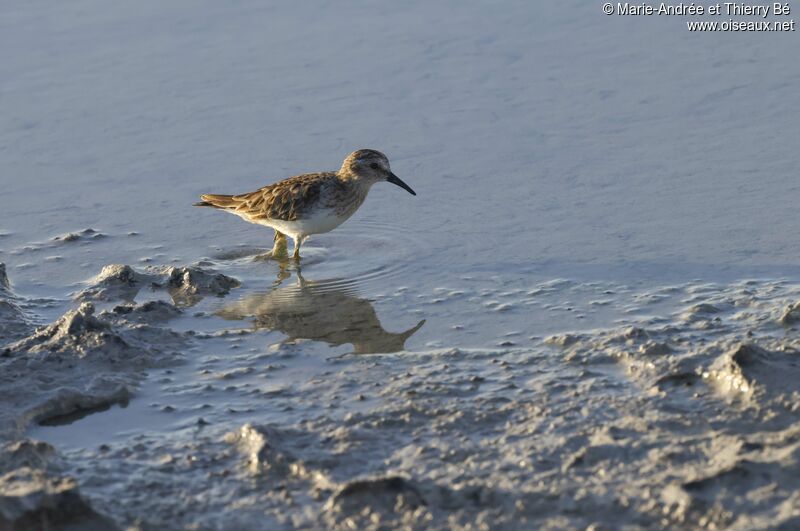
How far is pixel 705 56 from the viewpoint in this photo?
12.4 m

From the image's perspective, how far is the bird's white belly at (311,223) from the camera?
9586 mm

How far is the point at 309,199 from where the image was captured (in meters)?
9.61

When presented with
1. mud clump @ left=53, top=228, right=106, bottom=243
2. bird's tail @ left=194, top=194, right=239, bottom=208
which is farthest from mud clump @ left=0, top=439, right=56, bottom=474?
bird's tail @ left=194, top=194, right=239, bottom=208

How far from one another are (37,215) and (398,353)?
420 centimetres

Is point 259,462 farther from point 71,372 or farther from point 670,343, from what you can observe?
point 670,343

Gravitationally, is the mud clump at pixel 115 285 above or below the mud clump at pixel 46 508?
above

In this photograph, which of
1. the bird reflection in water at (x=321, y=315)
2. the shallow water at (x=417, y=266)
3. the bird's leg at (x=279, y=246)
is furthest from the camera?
the bird's leg at (x=279, y=246)

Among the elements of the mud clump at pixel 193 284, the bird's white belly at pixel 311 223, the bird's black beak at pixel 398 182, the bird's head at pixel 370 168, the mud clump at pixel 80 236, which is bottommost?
the mud clump at pixel 193 284

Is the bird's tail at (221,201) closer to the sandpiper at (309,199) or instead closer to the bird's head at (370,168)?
the sandpiper at (309,199)

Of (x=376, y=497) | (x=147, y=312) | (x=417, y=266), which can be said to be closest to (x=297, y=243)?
(x=417, y=266)

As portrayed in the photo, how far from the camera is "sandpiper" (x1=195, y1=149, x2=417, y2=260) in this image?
378 inches

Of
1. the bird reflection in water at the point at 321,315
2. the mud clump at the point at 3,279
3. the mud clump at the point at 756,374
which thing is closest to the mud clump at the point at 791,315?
the mud clump at the point at 756,374

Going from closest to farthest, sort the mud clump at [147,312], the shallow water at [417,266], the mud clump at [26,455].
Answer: the shallow water at [417,266], the mud clump at [26,455], the mud clump at [147,312]

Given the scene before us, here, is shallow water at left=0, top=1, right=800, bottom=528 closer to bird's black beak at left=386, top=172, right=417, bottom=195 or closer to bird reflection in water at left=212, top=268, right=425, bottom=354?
bird reflection in water at left=212, top=268, right=425, bottom=354
